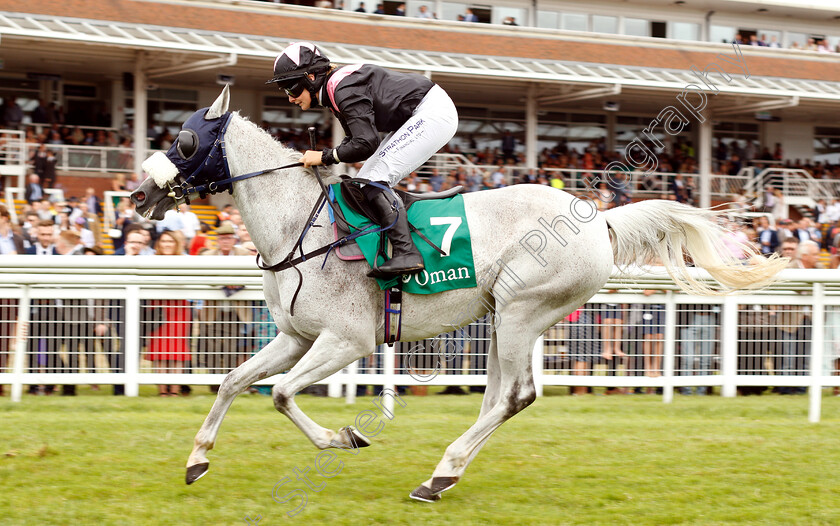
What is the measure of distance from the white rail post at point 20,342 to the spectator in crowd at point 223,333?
126cm

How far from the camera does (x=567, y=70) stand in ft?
65.3

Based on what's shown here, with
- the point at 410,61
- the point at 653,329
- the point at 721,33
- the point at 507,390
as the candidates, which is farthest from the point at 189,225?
the point at 721,33

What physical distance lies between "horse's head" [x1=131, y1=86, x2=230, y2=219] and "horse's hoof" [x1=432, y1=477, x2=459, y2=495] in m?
1.76

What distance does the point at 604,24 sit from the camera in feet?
83.1

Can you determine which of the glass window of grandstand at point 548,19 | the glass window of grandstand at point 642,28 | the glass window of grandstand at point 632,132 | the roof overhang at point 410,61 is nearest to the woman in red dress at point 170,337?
the roof overhang at point 410,61

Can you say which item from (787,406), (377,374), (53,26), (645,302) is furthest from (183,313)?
(53,26)

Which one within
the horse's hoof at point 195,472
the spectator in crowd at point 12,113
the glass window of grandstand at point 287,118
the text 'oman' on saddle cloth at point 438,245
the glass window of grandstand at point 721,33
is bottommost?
the horse's hoof at point 195,472

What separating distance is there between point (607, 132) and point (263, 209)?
64.9 feet

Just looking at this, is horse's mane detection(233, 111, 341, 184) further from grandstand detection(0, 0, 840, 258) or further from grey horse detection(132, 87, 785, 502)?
grandstand detection(0, 0, 840, 258)

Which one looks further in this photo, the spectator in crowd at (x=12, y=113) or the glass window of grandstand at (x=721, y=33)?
the glass window of grandstand at (x=721, y=33)

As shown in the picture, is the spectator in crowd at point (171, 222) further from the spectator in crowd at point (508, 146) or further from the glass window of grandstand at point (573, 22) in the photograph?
the glass window of grandstand at point (573, 22)

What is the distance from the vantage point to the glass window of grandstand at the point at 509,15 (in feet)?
77.7

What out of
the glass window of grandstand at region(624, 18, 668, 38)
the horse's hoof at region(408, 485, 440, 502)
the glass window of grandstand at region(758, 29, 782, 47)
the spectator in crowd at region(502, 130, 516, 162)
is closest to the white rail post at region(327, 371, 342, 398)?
the horse's hoof at region(408, 485, 440, 502)

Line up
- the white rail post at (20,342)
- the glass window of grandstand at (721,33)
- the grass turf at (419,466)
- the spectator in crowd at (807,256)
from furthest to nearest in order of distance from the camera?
the glass window of grandstand at (721,33), the spectator in crowd at (807,256), the white rail post at (20,342), the grass turf at (419,466)
